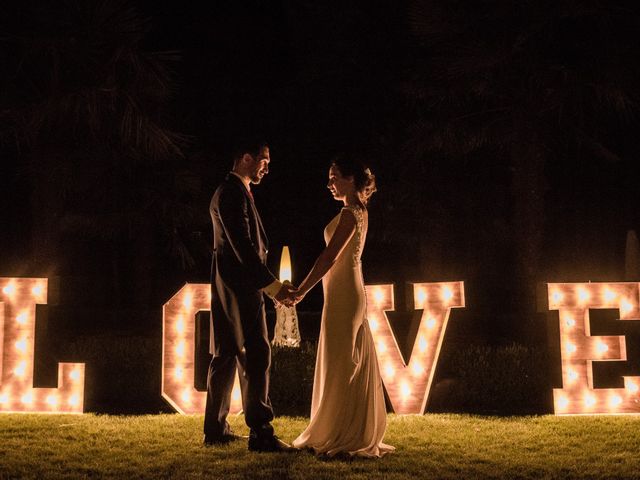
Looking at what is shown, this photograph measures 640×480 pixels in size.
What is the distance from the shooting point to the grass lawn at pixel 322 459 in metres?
5.68

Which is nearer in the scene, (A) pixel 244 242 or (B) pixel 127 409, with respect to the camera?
(A) pixel 244 242

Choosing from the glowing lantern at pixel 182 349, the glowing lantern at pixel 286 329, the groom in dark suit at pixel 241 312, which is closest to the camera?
the groom in dark suit at pixel 241 312

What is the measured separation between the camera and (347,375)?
20.2 feet

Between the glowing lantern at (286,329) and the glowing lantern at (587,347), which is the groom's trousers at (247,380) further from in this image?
the glowing lantern at (286,329)

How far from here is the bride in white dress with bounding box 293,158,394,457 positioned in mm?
6117

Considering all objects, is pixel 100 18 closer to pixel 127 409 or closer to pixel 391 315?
pixel 127 409

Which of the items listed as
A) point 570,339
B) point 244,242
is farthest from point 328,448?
point 570,339

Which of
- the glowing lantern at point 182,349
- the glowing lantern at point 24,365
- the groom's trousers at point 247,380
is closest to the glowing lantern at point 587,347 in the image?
the groom's trousers at point 247,380

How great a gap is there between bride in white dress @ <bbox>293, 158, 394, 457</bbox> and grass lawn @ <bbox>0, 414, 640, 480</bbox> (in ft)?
0.72

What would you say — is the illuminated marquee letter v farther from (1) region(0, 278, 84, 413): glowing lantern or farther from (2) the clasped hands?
(1) region(0, 278, 84, 413): glowing lantern

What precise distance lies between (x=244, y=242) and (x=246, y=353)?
0.93 m

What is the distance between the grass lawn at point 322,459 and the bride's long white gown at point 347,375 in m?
0.21

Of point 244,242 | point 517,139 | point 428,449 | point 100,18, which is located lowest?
point 428,449

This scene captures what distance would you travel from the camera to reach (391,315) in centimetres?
1880
